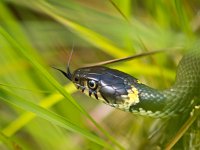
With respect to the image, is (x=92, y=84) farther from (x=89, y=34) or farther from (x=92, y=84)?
(x=89, y=34)

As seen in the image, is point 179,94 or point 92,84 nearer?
point 179,94

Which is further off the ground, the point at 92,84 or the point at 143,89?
the point at 92,84

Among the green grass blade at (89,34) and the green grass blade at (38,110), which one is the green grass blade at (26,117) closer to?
the green grass blade at (89,34)

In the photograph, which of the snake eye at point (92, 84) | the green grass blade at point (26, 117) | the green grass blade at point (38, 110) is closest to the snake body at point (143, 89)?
the snake eye at point (92, 84)

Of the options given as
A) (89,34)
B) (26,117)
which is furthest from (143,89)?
(26,117)

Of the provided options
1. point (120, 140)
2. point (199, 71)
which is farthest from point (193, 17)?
point (120, 140)

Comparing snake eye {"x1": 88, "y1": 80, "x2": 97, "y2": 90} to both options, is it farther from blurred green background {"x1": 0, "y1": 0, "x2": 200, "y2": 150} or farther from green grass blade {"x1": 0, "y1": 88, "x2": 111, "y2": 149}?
green grass blade {"x1": 0, "y1": 88, "x2": 111, "y2": 149}
